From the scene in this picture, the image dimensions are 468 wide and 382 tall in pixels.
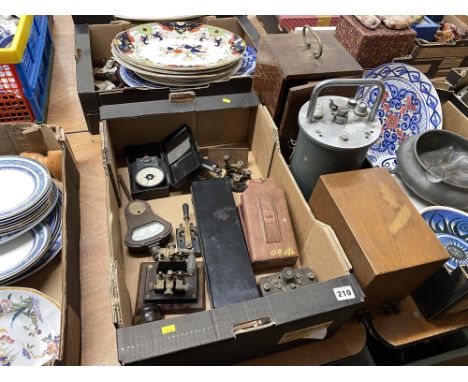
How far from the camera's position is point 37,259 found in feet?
2.68

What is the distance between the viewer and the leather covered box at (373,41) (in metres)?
1.18

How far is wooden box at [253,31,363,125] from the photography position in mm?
939

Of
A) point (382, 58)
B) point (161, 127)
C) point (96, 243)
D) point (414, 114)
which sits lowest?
point (96, 243)

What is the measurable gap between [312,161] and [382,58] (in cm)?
63

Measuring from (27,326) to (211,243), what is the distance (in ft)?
1.52

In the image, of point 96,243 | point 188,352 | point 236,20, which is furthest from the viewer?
point 236,20

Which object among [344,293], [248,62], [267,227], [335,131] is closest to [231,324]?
[344,293]

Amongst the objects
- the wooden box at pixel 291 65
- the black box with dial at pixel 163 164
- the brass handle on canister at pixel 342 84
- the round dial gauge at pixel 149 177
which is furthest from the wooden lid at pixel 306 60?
the round dial gauge at pixel 149 177

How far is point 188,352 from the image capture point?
24.3 inches

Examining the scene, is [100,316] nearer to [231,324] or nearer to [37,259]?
[37,259]

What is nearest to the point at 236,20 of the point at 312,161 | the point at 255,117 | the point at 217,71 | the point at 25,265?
the point at 217,71

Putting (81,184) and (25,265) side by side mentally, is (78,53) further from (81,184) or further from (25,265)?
(25,265)

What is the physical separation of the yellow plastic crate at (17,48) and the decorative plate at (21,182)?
27cm

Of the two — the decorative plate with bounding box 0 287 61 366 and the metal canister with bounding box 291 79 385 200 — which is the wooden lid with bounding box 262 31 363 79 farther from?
the decorative plate with bounding box 0 287 61 366
